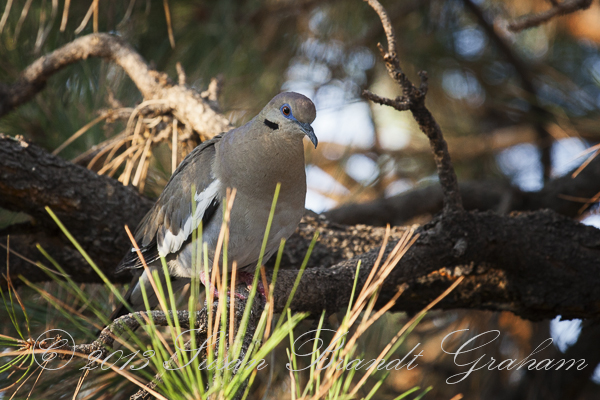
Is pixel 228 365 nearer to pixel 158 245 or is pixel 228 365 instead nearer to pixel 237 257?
pixel 237 257

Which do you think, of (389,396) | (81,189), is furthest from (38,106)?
(389,396)

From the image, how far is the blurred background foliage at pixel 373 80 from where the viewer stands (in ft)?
11.4

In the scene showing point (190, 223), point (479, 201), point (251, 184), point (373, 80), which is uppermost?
point (373, 80)

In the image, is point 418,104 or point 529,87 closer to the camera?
point 418,104

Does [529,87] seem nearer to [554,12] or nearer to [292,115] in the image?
[554,12]

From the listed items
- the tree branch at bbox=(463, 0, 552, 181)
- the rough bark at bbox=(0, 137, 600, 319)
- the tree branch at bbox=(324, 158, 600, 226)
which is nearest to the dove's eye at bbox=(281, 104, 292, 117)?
the rough bark at bbox=(0, 137, 600, 319)

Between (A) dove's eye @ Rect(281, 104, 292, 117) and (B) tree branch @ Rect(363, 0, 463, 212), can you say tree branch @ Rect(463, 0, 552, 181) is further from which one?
(A) dove's eye @ Rect(281, 104, 292, 117)

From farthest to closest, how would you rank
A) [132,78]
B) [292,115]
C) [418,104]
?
[132,78] → [292,115] → [418,104]

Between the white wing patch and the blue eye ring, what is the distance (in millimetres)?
439

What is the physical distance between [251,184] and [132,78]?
1.30 meters

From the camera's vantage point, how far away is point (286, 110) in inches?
92.4

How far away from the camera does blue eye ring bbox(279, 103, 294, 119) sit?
2329 mm

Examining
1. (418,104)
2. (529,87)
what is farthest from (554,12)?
(529,87)

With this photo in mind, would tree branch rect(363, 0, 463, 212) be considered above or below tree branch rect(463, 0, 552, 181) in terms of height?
below
